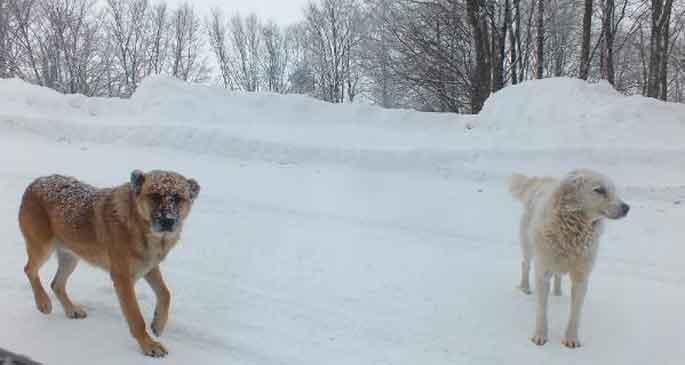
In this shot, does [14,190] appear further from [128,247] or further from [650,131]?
[650,131]

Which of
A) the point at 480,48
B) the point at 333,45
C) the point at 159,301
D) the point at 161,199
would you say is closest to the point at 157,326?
the point at 159,301

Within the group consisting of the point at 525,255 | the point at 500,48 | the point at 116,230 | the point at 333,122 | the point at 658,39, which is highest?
the point at 658,39

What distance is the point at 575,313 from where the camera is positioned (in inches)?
167

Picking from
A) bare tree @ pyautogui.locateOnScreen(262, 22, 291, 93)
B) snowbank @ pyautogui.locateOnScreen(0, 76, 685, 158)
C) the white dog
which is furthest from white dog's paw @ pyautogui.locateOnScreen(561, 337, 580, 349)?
bare tree @ pyautogui.locateOnScreen(262, 22, 291, 93)

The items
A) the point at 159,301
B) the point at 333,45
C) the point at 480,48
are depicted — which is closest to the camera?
the point at 159,301

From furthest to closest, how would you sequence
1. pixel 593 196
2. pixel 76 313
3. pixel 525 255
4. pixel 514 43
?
1. pixel 514 43
2. pixel 525 255
3. pixel 593 196
4. pixel 76 313

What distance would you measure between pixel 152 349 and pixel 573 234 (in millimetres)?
3657

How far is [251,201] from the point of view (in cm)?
819

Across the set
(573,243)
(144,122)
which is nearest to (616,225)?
(573,243)

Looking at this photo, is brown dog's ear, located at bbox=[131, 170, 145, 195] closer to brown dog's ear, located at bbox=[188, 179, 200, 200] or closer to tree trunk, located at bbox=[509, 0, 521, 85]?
brown dog's ear, located at bbox=[188, 179, 200, 200]

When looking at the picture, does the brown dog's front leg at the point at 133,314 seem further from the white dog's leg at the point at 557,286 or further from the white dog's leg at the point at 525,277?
the white dog's leg at the point at 557,286

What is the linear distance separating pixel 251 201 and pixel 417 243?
3084mm

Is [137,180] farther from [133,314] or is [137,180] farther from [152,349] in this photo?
[152,349]

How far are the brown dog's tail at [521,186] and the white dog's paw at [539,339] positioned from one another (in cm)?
160
